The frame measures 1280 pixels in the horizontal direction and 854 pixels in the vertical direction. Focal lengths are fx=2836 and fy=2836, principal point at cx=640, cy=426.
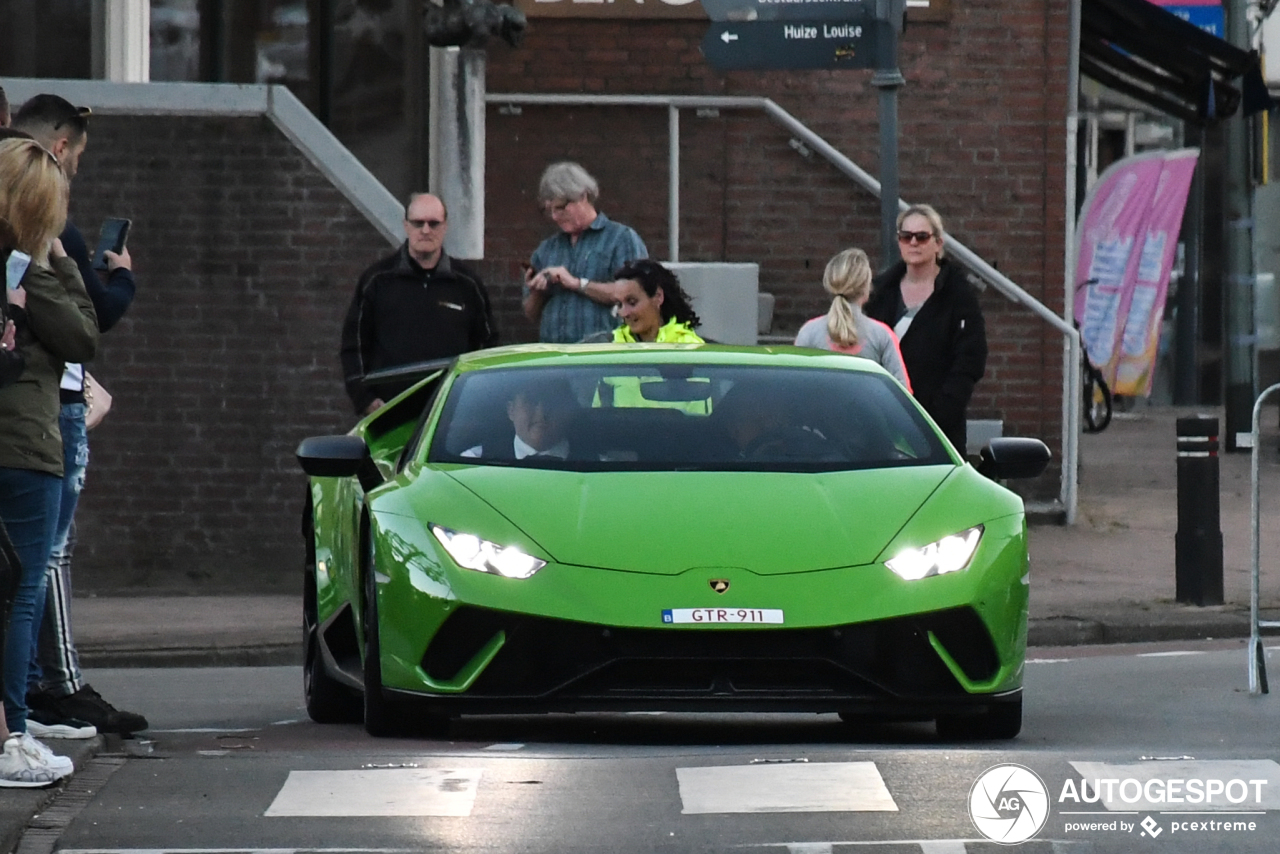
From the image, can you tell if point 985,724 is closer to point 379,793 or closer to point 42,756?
point 379,793

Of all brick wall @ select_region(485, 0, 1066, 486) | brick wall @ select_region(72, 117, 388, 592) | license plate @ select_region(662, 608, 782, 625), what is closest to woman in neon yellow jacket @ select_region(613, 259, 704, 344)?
license plate @ select_region(662, 608, 782, 625)

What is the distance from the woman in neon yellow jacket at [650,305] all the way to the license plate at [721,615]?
10.8ft

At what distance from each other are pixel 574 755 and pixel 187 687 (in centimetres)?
371

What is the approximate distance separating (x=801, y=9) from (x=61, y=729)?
264 inches

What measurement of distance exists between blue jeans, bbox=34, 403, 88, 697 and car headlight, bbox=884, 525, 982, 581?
2.52 m

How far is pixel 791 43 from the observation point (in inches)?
549

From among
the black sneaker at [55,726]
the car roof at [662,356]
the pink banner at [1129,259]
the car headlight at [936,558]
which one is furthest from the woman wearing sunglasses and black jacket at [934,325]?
the pink banner at [1129,259]

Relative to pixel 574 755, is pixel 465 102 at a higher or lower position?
higher

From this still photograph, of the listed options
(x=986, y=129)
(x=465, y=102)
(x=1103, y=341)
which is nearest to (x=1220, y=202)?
(x=1103, y=341)

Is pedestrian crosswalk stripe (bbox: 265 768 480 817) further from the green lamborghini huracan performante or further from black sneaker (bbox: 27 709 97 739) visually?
black sneaker (bbox: 27 709 97 739)

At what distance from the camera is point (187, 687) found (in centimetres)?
1137

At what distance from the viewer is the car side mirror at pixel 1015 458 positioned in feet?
30.6

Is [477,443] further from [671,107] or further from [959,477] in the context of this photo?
[671,107]

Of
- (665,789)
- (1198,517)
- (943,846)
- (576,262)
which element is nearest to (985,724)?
(665,789)
